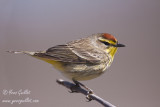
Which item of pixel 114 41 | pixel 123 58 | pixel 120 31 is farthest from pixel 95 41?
pixel 123 58

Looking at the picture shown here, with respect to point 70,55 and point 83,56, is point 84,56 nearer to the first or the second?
point 83,56

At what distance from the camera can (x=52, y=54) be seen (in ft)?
8.37

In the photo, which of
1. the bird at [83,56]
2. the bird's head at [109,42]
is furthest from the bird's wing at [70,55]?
the bird's head at [109,42]

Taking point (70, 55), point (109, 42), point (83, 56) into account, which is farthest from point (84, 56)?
point (109, 42)

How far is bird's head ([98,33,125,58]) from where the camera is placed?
97.7 inches

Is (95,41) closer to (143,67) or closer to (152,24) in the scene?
(143,67)

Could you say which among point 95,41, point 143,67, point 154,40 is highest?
point 95,41

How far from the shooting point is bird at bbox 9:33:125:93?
2510 millimetres

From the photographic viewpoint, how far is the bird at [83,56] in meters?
2.51

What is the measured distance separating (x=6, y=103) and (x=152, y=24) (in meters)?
3.16

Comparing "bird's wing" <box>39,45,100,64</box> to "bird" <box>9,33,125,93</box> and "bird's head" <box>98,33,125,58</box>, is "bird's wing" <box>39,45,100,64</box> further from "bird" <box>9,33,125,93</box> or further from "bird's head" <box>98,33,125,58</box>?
"bird's head" <box>98,33,125,58</box>

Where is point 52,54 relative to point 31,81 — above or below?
above

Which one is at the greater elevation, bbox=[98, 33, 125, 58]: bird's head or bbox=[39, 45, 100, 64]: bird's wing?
bbox=[98, 33, 125, 58]: bird's head

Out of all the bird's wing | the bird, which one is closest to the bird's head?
the bird
